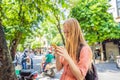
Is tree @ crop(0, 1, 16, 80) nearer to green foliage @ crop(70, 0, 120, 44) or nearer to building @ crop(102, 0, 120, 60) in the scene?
green foliage @ crop(70, 0, 120, 44)

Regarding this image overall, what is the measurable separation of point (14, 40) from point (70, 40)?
18301mm

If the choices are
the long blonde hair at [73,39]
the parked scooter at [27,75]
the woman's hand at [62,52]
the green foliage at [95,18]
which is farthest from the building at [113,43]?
the woman's hand at [62,52]

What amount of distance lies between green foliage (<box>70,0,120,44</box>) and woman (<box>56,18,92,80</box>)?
82.3ft

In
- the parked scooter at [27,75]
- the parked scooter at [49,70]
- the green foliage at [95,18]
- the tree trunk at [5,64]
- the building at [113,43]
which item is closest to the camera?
the tree trunk at [5,64]

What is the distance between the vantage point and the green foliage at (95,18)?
1093 inches

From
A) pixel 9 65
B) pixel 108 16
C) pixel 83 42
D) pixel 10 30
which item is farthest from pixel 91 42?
pixel 83 42

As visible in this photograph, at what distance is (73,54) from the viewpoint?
2.62 m

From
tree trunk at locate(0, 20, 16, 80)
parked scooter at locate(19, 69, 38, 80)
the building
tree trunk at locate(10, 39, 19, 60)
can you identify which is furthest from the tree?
the building

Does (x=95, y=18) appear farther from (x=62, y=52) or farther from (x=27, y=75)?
(x=62, y=52)

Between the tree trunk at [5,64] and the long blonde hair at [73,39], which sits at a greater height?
the long blonde hair at [73,39]

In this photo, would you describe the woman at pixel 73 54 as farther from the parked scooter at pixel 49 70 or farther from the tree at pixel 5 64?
the parked scooter at pixel 49 70

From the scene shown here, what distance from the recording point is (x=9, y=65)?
564 cm

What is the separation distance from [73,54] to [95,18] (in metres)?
25.5

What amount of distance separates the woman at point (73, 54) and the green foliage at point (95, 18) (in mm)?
25084
